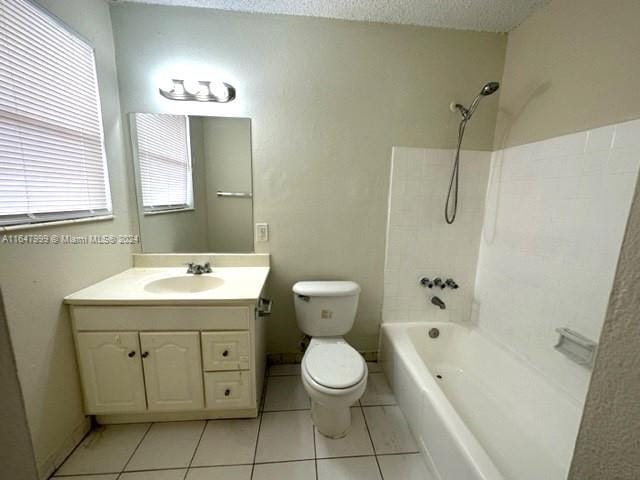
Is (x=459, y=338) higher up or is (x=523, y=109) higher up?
(x=523, y=109)

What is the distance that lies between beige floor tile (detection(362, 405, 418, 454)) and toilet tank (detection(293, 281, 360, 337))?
0.49 meters

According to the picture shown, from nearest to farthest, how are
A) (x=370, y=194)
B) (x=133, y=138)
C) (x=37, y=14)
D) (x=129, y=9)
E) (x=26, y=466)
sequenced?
(x=26, y=466)
(x=37, y=14)
(x=129, y=9)
(x=133, y=138)
(x=370, y=194)

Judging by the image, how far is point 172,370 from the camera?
131 centimetres

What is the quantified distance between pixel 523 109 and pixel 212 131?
1.88 m

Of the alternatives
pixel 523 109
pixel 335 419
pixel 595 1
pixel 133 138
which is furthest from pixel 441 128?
pixel 133 138

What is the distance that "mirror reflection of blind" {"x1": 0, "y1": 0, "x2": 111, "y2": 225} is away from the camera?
99 centimetres

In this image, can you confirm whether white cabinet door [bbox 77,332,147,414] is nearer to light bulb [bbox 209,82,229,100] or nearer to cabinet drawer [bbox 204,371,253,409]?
cabinet drawer [bbox 204,371,253,409]

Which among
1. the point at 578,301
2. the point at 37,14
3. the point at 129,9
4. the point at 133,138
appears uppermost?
the point at 129,9

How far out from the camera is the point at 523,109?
1518mm

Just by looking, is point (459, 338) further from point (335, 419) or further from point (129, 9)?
point (129, 9)

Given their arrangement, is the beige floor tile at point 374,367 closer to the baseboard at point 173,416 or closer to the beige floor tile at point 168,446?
the baseboard at point 173,416

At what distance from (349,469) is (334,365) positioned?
447 millimetres

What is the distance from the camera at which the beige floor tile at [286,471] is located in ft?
3.81

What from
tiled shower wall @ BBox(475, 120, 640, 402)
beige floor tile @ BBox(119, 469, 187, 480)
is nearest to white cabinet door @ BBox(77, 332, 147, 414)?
beige floor tile @ BBox(119, 469, 187, 480)
